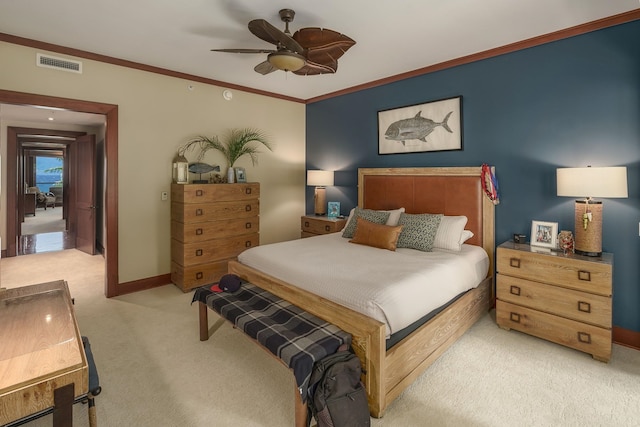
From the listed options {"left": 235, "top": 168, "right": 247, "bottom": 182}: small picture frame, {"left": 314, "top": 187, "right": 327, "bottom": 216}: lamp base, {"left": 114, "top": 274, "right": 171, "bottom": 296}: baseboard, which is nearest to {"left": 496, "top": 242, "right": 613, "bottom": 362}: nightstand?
{"left": 314, "top": 187, "right": 327, "bottom": 216}: lamp base

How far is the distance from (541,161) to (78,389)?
3.77 metres

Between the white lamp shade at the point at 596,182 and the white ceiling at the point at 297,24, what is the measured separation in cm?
128

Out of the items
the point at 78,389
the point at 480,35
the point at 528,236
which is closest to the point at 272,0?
the point at 480,35

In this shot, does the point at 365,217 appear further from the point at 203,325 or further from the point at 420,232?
the point at 203,325

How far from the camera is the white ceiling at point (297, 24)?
8.29 ft

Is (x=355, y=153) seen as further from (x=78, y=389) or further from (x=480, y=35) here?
(x=78, y=389)

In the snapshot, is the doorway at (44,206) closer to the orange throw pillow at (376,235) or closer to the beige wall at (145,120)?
the beige wall at (145,120)

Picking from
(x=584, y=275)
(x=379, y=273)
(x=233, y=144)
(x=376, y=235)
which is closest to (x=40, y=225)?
(x=233, y=144)

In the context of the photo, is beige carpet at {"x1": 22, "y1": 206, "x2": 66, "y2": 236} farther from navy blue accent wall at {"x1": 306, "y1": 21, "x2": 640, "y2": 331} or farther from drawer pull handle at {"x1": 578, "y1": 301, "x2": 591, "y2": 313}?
drawer pull handle at {"x1": 578, "y1": 301, "x2": 591, "y2": 313}

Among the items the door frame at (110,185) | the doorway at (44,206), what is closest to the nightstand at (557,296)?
the door frame at (110,185)

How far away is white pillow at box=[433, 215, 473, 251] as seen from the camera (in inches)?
127

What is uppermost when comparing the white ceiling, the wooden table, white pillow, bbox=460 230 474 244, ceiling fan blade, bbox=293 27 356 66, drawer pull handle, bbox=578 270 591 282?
the white ceiling

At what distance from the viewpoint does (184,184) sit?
390 cm

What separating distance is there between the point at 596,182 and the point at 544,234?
2.33 ft
